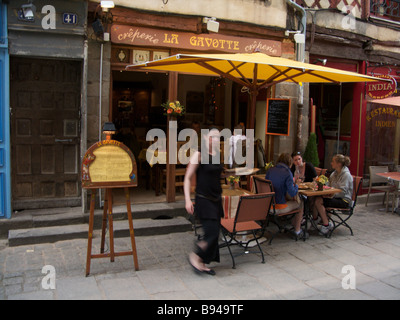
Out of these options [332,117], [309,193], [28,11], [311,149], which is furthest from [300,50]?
[28,11]

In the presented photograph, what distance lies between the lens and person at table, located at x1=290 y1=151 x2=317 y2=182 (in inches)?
295

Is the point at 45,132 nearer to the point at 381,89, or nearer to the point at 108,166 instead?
the point at 108,166

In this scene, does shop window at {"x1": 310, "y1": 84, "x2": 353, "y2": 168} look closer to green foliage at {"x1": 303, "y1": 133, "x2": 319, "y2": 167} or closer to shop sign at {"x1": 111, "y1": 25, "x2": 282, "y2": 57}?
green foliage at {"x1": 303, "y1": 133, "x2": 319, "y2": 167}

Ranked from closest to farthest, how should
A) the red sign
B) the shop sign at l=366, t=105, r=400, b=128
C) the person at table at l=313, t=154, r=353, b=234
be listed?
the person at table at l=313, t=154, r=353, b=234
the red sign
the shop sign at l=366, t=105, r=400, b=128

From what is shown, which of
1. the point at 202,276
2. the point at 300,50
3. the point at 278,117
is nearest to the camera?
the point at 202,276

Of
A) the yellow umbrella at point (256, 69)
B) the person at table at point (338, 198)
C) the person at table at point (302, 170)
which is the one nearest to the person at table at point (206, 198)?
the yellow umbrella at point (256, 69)

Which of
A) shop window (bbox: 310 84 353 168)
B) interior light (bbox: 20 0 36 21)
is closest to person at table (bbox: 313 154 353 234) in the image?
shop window (bbox: 310 84 353 168)

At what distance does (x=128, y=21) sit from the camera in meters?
7.23

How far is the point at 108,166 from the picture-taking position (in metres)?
5.07

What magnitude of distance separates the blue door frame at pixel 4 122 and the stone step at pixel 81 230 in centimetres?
51

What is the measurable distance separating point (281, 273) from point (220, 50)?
4605mm

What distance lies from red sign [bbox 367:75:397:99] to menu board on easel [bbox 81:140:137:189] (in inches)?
265

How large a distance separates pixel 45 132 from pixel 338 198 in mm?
5218
